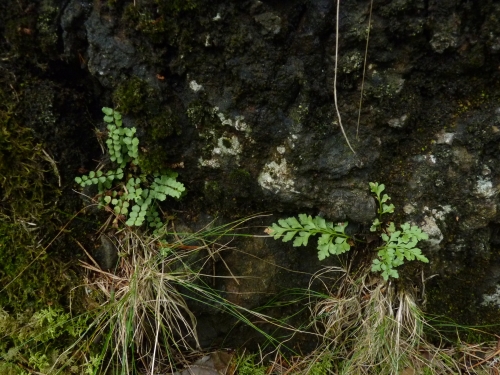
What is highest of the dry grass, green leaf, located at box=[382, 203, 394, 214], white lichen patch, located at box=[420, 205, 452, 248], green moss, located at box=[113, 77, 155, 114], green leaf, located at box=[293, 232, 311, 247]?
green moss, located at box=[113, 77, 155, 114]


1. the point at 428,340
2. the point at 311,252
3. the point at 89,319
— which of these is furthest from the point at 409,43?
the point at 89,319

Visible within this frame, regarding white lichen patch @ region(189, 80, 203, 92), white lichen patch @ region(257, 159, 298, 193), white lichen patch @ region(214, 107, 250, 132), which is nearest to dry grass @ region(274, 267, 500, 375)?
white lichen patch @ region(257, 159, 298, 193)

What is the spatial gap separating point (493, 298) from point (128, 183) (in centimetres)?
193

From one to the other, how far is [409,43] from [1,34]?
1864mm

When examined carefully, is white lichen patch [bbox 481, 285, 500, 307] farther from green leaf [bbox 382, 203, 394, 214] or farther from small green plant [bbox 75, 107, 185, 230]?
small green plant [bbox 75, 107, 185, 230]

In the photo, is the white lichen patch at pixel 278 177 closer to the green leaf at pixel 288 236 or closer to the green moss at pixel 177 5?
the green leaf at pixel 288 236

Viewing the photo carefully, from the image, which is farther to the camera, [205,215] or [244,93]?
[205,215]

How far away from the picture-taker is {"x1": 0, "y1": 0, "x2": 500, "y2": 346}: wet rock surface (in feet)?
6.20

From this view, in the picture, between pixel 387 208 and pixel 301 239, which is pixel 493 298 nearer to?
pixel 387 208

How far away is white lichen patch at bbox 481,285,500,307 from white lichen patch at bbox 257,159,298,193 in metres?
1.14

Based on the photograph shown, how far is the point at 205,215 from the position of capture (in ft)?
7.34

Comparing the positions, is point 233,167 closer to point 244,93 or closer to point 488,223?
point 244,93

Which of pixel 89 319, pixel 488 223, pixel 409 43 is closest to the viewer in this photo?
pixel 409 43

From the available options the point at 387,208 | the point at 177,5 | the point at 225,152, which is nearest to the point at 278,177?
the point at 225,152
